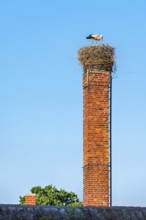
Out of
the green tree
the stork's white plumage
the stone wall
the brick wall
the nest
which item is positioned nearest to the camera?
the stone wall

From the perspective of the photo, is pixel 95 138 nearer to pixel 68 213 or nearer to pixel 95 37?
pixel 95 37

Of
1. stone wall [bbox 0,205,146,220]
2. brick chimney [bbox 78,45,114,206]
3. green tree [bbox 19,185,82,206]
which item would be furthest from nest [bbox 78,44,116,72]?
green tree [bbox 19,185,82,206]

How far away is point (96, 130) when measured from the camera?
24.2m

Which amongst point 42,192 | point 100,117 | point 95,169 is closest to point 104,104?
point 100,117

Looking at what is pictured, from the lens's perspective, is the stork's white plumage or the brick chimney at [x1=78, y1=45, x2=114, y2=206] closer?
the brick chimney at [x1=78, y1=45, x2=114, y2=206]

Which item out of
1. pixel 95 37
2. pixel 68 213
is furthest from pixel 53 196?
pixel 68 213

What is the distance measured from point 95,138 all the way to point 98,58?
245cm

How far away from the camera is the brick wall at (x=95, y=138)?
2364 centimetres

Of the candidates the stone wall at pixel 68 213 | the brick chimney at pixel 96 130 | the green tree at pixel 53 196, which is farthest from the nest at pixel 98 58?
the green tree at pixel 53 196

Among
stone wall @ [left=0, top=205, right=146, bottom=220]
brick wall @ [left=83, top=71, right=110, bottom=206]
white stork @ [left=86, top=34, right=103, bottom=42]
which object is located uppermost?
white stork @ [left=86, top=34, right=103, bottom=42]

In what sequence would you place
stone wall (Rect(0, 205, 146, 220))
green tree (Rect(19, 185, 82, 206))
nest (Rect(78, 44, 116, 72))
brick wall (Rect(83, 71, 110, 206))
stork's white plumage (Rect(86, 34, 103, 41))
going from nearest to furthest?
stone wall (Rect(0, 205, 146, 220))
brick wall (Rect(83, 71, 110, 206))
nest (Rect(78, 44, 116, 72))
stork's white plumage (Rect(86, 34, 103, 41))
green tree (Rect(19, 185, 82, 206))

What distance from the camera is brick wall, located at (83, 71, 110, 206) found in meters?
23.6

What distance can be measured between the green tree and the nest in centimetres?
1527

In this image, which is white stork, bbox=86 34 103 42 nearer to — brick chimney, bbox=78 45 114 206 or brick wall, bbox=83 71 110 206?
brick chimney, bbox=78 45 114 206
